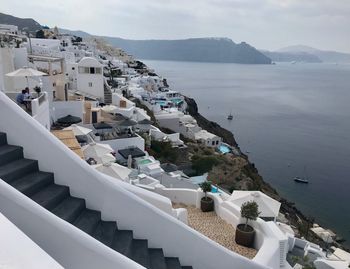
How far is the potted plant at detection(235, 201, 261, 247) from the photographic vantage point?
7.71 m

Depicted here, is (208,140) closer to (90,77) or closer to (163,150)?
(163,150)

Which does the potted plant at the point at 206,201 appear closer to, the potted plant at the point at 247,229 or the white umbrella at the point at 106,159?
the potted plant at the point at 247,229

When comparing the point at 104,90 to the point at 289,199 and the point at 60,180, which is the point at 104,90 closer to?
the point at 289,199

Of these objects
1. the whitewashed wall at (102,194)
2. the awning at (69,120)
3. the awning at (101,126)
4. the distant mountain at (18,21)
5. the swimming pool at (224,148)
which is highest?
the distant mountain at (18,21)

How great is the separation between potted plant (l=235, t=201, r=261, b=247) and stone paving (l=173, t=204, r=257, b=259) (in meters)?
0.15

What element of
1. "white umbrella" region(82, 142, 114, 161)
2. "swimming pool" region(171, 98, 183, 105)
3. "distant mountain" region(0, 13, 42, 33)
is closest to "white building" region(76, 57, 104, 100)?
"white umbrella" region(82, 142, 114, 161)

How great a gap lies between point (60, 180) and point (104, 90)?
29.1m

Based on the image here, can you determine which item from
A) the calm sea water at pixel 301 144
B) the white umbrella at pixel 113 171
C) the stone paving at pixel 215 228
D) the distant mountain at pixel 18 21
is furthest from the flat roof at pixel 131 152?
the distant mountain at pixel 18 21

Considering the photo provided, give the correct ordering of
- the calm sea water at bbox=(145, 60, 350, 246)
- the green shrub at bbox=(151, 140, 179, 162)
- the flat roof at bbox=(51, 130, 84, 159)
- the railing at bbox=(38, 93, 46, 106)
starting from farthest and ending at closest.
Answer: the calm sea water at bbox=(145, 60, 350, 246), the green shrub at bbox=(151, 140, 179, 162), the flat roof at bbox=(51, 130, 84, 159), the railing at bbox=(38, 93, 46, 106)

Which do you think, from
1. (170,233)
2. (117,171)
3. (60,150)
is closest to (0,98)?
(60,150)

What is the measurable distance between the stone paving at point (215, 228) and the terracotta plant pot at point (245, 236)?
118 millimetres

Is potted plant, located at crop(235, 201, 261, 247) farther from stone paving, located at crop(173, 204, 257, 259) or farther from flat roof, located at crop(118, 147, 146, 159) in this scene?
flat roof, located at crop(118, 147, 146, 159)

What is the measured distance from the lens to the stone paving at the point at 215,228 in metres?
7.77

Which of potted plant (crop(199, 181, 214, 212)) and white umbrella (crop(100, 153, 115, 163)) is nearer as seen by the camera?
potted plant (crop(199, 181, 214, 212))
